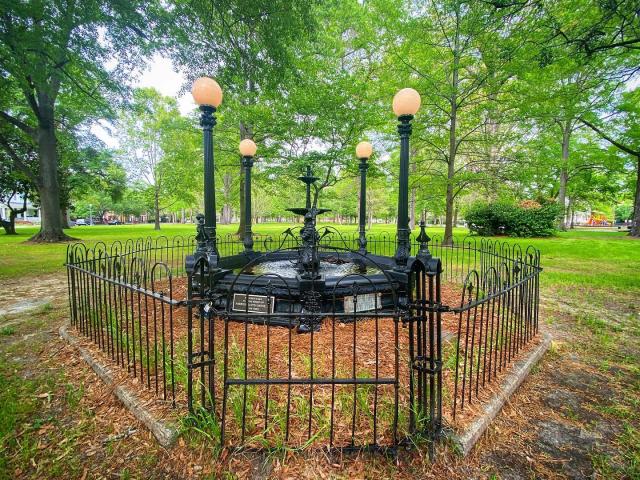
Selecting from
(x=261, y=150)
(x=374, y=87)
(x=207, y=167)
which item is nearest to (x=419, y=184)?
(x=374, y=87)

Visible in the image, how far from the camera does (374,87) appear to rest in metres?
14.0

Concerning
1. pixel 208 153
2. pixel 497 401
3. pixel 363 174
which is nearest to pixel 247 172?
pixel 208 153

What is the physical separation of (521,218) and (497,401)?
60.4ft

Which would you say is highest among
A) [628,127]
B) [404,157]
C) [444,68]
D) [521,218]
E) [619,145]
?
[444,68]

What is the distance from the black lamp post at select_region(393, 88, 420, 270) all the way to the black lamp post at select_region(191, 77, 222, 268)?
295cm

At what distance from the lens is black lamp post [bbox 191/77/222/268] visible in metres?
4.42

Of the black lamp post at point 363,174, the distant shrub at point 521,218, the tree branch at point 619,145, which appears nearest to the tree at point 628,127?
the tree branch at point 619,145

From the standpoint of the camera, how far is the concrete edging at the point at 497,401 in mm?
2146

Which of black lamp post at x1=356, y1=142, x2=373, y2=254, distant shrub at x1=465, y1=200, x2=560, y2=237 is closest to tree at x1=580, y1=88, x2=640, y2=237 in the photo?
distant shrub at x1=465, y1=200, x2=560, y2=237

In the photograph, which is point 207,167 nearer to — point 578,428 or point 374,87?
point 578,428

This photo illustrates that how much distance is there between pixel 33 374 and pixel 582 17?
39.6 ft

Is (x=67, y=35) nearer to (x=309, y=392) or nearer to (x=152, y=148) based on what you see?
(x=309, y=392)

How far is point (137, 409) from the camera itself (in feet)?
8.25

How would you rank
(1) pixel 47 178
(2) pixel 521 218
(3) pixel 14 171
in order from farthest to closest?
1. (3) pixel 14 171
2. (2) pixel 521 218
3. (1) pixel 47 178
